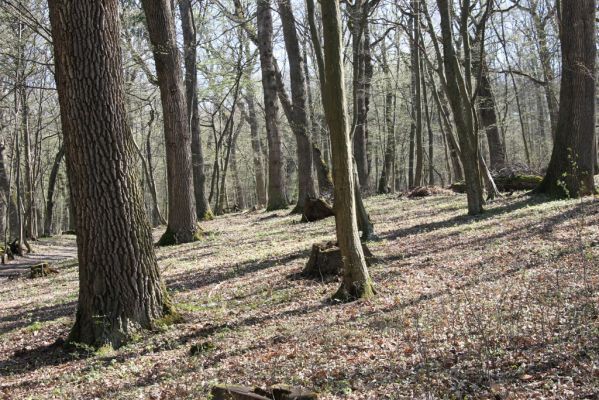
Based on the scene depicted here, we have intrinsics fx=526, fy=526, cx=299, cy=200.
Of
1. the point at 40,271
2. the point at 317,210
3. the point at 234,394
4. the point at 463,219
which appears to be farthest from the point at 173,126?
the point at 234,394

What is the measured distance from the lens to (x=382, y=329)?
511cm

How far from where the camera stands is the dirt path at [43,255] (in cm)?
1497

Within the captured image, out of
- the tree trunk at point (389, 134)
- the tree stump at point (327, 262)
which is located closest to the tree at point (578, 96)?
the tree stump at point (327, 262)

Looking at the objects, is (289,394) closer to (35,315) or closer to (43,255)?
(35,315)

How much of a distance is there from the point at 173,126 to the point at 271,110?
22.4ft

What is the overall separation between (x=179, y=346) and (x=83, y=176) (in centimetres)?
216

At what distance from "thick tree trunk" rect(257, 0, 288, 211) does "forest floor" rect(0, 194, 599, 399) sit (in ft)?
34.1

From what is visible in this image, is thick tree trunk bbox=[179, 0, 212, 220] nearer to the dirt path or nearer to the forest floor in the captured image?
the dirt path

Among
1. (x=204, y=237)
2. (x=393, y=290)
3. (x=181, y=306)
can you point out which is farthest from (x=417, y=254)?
(x=204, y=237)

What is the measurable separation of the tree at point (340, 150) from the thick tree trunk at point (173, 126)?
8.04m

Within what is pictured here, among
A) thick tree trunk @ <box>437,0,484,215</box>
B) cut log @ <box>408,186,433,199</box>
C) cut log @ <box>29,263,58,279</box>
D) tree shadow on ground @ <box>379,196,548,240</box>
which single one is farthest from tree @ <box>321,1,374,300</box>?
cut log @ <box>408,186,433,199</box>

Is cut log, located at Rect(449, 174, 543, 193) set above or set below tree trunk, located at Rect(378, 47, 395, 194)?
below

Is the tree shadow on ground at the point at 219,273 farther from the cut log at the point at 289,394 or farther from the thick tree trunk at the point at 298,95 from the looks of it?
the thick tree trunk at the point at 298,95

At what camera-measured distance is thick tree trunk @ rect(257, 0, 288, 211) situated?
17953mm
